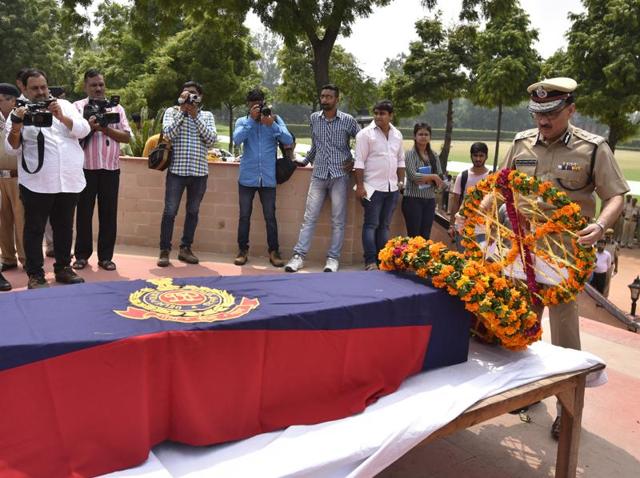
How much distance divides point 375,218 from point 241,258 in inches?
56.7

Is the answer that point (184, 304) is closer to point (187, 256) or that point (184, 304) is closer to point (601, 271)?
point (187, 256)

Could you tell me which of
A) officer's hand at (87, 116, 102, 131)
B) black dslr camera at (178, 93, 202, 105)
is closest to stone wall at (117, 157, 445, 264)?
black dslr camera at (178, 93, 202, 105)

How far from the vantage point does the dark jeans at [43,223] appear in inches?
189


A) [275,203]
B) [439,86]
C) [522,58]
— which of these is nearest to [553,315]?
[275,203]

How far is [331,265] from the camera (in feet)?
20.1

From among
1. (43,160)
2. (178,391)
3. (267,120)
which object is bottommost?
(178,391)

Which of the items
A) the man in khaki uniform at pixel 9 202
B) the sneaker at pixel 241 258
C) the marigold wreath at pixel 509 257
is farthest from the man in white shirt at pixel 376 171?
the man in khaki uniform at pixel 9 202

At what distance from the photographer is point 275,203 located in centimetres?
652

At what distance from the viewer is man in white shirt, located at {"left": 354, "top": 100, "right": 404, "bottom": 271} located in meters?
5.97

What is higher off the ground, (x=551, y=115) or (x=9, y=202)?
(x=551, y=115)

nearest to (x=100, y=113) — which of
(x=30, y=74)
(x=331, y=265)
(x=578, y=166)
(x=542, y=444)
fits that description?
(x=30, y=74)

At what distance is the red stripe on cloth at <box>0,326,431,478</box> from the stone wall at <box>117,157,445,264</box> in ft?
13.1

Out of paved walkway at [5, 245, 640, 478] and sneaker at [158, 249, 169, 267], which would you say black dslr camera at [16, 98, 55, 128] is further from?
paved walkway at [5, 245, 640, 478]

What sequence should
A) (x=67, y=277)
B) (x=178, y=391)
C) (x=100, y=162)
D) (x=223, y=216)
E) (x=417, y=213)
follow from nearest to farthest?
1. (x=178, y=391)
2. (x=67, y=277)
3. (x=100, y=162)
4. (x=417, y=213)
5. (x=223, y=216)
